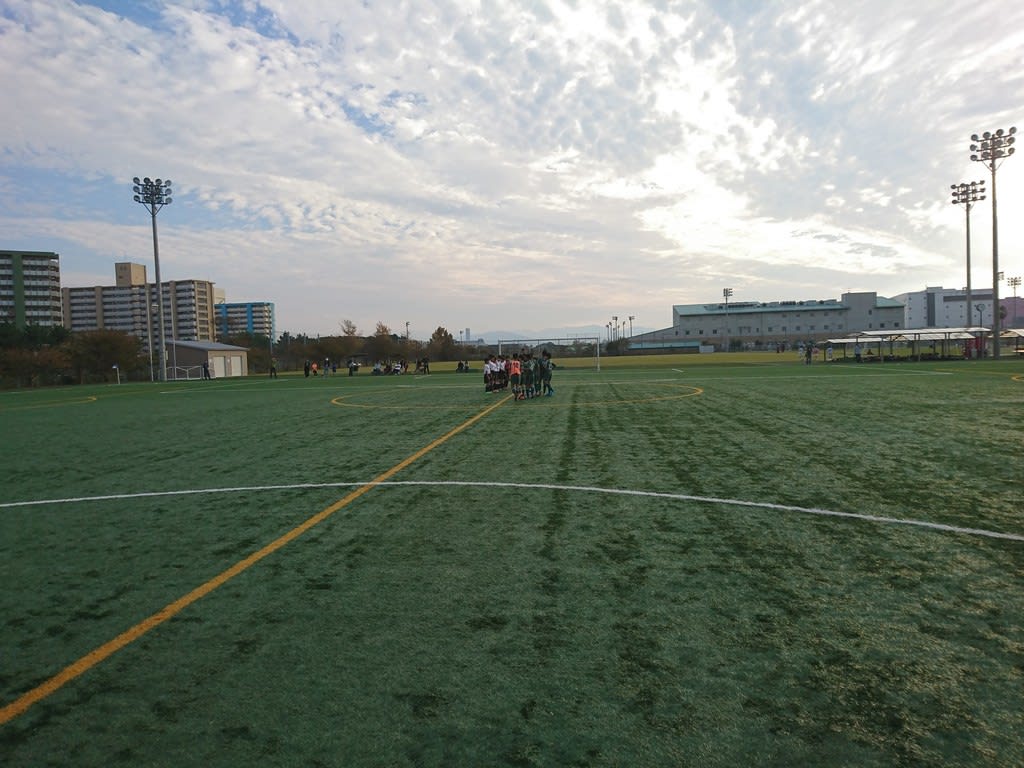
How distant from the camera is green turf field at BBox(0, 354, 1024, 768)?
2832mm

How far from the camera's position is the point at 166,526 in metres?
6.49

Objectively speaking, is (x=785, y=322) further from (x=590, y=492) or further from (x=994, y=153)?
(x=590, y=492)

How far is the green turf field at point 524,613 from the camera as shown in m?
2.83

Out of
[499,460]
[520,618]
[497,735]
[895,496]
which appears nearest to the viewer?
[497,735]

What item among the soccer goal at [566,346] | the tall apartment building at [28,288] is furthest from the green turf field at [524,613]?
the tall apartment building at [28,288]

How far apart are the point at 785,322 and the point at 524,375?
111306 millimetres

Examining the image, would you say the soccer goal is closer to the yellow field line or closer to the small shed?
the small shed

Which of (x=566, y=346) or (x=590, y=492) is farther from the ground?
(x=566, y=346)

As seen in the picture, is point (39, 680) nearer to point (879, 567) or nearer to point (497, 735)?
point (497, 735)

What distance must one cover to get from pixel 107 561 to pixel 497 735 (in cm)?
416

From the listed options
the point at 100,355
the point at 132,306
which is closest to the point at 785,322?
the point at 100,355

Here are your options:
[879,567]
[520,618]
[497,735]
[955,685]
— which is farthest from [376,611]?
[879,567]

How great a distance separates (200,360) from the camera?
60.5m

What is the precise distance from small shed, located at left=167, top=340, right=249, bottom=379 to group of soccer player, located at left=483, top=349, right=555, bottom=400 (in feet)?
132
